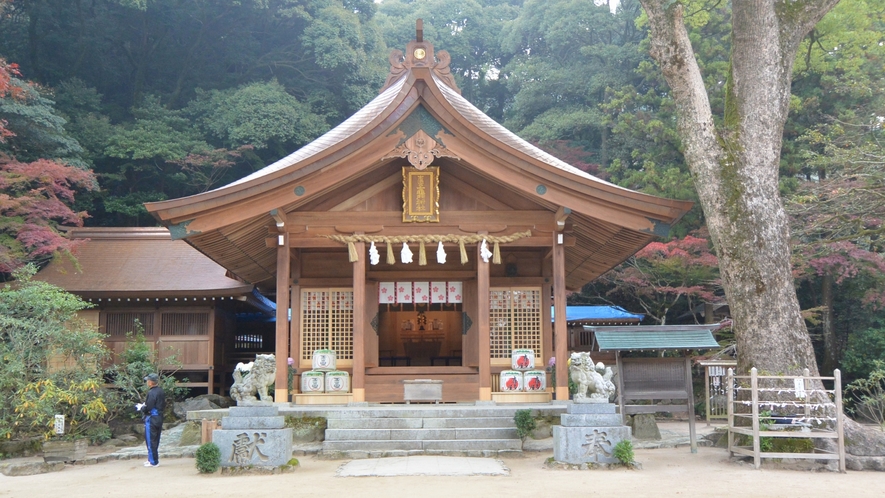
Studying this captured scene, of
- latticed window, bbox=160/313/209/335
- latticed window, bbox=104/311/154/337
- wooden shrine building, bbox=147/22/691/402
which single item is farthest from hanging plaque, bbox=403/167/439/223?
latticed window, bbox=104/311/154/337

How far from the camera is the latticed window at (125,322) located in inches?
755

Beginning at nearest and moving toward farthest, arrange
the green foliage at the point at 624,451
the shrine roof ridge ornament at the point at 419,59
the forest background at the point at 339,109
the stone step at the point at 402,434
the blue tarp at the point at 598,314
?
the green foliage at the point at 624,451, the stone step at the point at 402,434, the shrine roof ridge ornament at the point at 419,59, the forest background at the point at 339,109, the blue tarp at the point at 598,314

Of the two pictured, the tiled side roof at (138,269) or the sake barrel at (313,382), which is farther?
the tiled side roof at (138,269)

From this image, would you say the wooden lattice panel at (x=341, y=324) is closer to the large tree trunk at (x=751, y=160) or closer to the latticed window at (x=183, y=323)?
the latticed window at (x=183, y=323)

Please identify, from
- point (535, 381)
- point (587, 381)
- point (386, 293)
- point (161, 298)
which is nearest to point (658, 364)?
point (587, 381)

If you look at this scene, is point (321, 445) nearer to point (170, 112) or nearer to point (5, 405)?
point (5, 405)

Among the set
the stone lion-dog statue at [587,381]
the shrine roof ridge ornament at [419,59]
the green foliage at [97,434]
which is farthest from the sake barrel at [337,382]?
the shrine roof ridge ornament at [419,59]

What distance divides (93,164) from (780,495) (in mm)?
25112

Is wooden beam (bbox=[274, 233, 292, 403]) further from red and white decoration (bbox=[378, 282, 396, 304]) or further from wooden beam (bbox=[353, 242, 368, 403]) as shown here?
red and white decoration (bbox=[378, 282, 396, 304])

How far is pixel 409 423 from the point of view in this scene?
11.7 meters

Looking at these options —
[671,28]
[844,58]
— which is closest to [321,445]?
A: [671,28]

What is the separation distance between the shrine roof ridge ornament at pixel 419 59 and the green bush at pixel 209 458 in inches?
274

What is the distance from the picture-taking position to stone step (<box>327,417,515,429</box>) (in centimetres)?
1170

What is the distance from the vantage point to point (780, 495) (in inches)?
319
